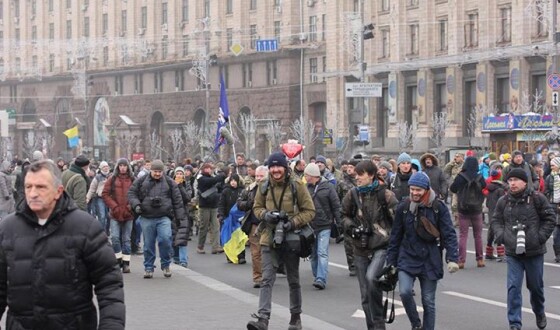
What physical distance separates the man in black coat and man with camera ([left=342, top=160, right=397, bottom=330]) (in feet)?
17.9

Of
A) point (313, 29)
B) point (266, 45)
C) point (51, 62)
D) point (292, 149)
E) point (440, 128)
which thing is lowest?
point (292, 149)

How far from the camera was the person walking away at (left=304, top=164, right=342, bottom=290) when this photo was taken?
1611 cm

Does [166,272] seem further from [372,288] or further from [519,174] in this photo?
[519,174]

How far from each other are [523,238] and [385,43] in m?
54.4

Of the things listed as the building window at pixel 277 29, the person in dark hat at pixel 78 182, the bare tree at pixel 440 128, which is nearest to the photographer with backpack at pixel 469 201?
the person in dark hat at pixel 78 182

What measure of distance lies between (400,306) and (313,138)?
55026 mm

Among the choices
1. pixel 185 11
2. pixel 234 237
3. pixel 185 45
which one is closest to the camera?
pixel 234 237

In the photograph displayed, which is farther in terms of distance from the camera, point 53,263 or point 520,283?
point 520,283

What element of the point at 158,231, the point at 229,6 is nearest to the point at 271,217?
the point at 158,231

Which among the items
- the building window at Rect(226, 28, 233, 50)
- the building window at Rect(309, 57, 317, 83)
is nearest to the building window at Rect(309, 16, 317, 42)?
the building window at Rect(309, 57, 317, 83)

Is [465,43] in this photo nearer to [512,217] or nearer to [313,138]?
[313,138]

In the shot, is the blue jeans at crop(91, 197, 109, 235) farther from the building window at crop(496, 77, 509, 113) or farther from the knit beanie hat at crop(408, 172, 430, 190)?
the building window at crop(496, 77, 509, 113)

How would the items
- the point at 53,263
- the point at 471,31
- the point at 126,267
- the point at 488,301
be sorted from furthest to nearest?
the point at 471,31 → the point at 126,267 → the point at 488,301 → the point at 53,263

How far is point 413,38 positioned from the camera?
6378 cm
